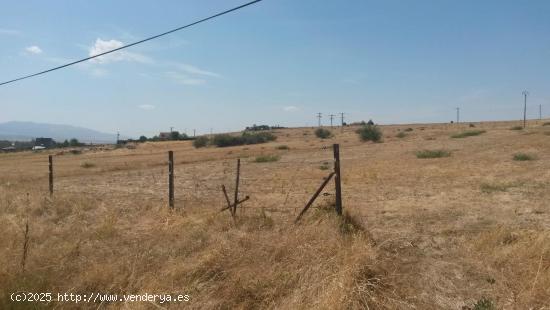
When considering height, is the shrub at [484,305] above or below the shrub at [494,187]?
below

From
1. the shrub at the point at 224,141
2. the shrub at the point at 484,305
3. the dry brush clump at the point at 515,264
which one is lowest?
the shrub at the point at 484,305

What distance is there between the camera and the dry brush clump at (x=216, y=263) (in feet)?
19.0

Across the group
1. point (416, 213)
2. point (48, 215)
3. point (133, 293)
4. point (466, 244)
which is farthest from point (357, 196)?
point (133, 293)

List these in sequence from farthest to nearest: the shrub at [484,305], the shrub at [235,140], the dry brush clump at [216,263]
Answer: the shrub at [235,140]
the dry brush clump at [216,263]
the shrub at [484,305]

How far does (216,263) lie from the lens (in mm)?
6715

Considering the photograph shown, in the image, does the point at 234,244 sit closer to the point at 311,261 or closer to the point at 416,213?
the point at 311,261

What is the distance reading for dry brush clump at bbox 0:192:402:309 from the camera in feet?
19.0

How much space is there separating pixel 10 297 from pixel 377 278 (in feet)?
15.6

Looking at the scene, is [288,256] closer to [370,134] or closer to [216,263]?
[216,263]

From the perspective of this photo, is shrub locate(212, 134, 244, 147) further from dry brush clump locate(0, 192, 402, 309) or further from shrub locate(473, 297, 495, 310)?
shrub locate(473, 297, 495, 310)

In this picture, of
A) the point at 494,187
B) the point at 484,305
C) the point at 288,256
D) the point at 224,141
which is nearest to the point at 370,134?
the point at 224,141

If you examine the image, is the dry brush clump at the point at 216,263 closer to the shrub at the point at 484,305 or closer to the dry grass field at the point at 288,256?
the dry grass field at the point at 288,256

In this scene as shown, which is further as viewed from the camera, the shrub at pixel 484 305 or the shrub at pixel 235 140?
the shrub at pixel 235 140

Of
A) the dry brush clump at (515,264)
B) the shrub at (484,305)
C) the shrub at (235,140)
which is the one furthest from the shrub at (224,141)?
the shrub at (484,305)
